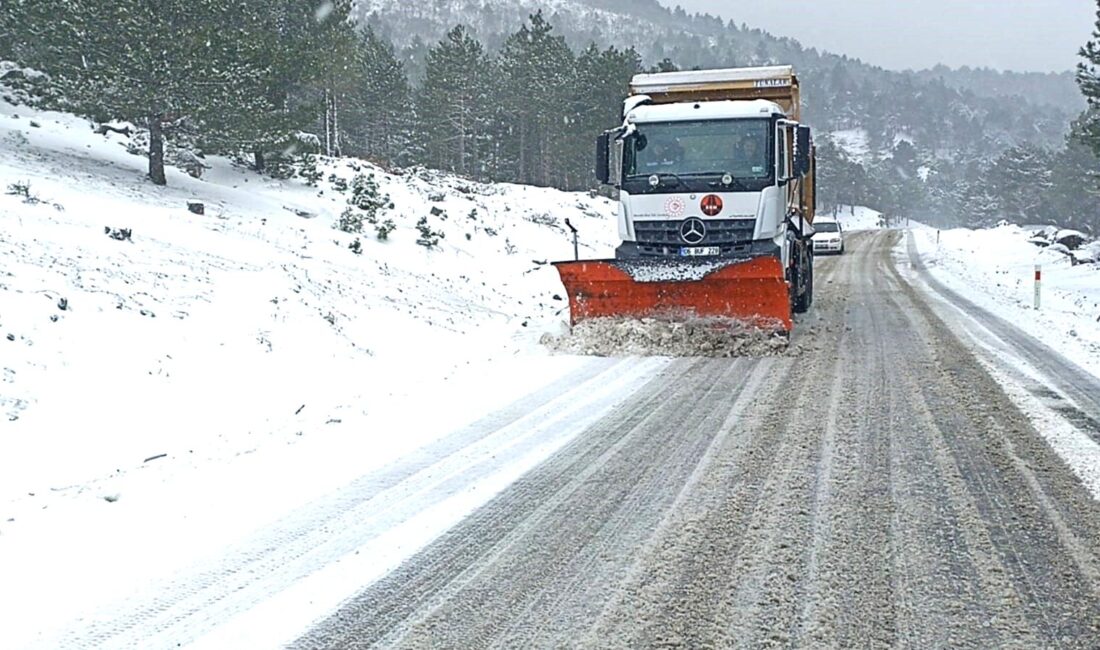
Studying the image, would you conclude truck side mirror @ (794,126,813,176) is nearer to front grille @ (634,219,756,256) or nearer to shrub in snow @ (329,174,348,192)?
front grille @ (634,219,756,256)

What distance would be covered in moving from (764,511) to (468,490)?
1848 mm

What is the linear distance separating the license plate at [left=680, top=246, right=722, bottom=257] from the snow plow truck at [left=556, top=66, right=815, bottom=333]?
0.02 m

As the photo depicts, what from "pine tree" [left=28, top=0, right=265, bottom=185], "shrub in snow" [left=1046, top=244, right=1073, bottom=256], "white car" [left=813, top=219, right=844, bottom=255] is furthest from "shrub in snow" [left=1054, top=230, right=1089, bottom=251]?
"pine tree" [left=28, top=0, right=265, bottom=185]

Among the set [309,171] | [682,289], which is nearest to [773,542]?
[682,289]

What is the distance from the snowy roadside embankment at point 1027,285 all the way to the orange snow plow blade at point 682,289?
3479 millimetres

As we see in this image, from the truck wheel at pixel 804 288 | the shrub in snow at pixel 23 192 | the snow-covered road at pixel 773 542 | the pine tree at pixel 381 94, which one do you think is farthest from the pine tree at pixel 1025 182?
the snow-covered road at pixel 773 542

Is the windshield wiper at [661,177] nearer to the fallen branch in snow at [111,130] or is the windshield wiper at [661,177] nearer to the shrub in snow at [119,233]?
the shrub in snow at [119,233]

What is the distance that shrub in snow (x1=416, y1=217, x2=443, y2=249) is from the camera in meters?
21.0

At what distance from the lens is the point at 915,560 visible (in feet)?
13.5

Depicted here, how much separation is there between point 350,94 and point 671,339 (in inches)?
1828

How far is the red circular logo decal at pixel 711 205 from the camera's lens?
10875 mm

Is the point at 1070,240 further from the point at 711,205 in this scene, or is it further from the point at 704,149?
the point at 711,205

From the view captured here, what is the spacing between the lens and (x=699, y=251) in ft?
36.0

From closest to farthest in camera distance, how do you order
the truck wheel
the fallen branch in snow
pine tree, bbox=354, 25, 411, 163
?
1. the truck wheel
2. the fallen branch in snow
3. pine tree, bbox=354, 25, 411, 163
